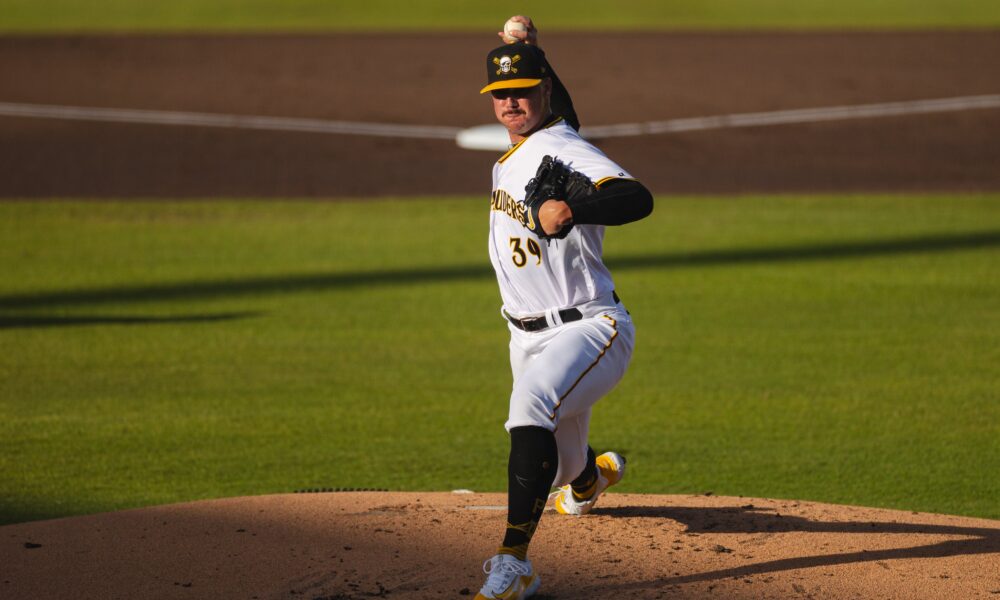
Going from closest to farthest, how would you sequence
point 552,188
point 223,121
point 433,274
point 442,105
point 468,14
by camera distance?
point 552,188 → point 433,274 → point 223,121 → point 442,105 → point 468,14

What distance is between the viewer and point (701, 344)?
7.98 m

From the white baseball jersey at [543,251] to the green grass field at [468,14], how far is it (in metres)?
23.5

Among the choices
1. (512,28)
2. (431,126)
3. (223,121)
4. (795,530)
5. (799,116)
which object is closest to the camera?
(795,530)

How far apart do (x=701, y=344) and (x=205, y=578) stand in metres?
4.42

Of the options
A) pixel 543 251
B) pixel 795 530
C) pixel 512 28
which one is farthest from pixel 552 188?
pixel 512 28

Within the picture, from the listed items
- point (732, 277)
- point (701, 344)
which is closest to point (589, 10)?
point (732, 277)

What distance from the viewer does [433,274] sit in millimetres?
10047

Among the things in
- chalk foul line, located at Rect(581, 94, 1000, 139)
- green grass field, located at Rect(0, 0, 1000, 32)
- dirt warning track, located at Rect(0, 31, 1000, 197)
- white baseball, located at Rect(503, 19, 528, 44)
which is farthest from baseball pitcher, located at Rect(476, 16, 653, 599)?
green grass field, located at Rect(0, 0, 1000, 32)

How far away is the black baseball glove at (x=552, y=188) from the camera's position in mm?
3852

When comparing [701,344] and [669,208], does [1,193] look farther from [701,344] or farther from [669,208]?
[701,344]

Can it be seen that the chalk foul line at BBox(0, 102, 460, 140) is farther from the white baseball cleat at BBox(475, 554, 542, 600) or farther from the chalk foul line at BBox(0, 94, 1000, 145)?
the white baseball cleat at BBox(475, 554, 542, 600)

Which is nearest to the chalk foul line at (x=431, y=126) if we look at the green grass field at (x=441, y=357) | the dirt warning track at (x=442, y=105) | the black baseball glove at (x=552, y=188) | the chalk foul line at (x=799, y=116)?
the chalk foul line at (x=799, y=116)

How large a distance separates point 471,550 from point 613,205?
1.22 meters

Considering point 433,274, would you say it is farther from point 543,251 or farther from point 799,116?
point 799,116
